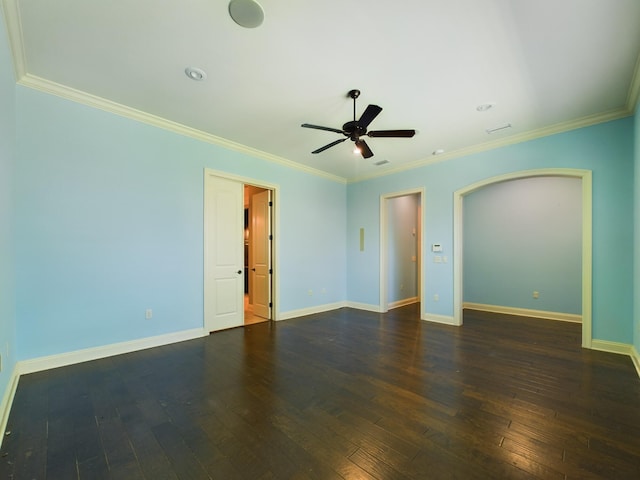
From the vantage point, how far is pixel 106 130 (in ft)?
10.9

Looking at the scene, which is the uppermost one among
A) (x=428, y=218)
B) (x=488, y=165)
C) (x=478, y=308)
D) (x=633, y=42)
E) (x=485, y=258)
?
(x=633, y=42)

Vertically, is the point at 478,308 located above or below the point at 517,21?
below

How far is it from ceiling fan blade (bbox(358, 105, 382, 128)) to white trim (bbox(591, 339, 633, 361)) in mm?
4047

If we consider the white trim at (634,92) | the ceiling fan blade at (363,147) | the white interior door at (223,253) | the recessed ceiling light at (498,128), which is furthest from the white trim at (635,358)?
the white interior door at (223,253)

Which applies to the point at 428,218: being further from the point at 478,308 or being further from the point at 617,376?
the point at 617,376

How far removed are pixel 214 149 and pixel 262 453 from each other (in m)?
3.99

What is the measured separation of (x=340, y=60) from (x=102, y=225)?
323 centimetres

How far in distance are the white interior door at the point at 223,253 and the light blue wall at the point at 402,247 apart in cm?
329

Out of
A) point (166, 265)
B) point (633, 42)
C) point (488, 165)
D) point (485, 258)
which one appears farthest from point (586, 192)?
point (166, 265)

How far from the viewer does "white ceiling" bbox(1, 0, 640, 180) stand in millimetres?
2074

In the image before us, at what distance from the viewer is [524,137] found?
4.12 metres

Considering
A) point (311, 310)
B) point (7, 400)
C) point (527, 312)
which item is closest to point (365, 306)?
point (311, 310)

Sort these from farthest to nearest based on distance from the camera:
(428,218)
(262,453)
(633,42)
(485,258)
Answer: (485,258) < (428,218) < (633,42) < (262,453)

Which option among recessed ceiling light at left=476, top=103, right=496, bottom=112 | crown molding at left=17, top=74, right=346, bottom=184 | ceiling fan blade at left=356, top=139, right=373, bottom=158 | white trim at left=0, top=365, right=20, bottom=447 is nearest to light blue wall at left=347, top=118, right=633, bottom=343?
recessed ceiling light at left=476, top=103, right=496, bottom=112
